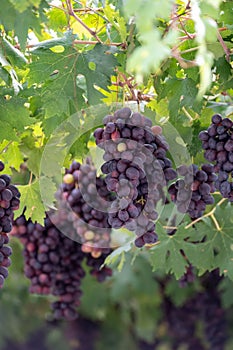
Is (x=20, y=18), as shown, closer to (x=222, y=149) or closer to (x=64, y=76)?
(x=64, y=76)

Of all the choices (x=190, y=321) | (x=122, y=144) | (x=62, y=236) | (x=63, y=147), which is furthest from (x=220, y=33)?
(x=190, y=321)

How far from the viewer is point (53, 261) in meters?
2.33

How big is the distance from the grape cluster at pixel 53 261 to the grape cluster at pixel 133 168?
0.72m

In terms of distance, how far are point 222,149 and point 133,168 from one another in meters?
0.25

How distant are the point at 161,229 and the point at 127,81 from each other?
53cm

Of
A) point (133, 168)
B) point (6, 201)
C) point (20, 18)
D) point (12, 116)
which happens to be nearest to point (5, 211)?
point (6, 201)

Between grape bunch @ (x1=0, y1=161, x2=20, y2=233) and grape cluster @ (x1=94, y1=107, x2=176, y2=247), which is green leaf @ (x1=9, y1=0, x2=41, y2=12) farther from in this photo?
grape bunch @ (x1=0, y1=161, x2=20, y2=233)

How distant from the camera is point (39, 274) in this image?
2365mm

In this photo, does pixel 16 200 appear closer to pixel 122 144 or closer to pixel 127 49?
pixel 122 144

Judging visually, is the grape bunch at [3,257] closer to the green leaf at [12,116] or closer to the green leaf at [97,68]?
the green leaf at [12,116]

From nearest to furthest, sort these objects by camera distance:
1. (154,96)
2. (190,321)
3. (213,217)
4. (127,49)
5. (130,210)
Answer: (130,210)
(127,49)
(154,96)
(213,217)
(190,321)

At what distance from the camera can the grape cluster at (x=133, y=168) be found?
1.55 metres

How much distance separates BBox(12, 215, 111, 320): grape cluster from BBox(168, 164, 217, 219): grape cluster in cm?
64

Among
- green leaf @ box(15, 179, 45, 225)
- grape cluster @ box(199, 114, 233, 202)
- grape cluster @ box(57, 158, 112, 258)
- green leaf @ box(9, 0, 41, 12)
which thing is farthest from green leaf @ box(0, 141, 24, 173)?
green leaf @ box(9, 0, 41, 12)
